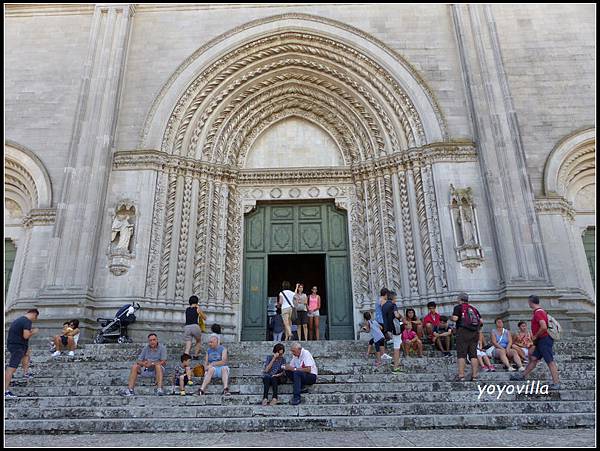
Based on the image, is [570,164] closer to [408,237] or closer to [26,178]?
[408,237]

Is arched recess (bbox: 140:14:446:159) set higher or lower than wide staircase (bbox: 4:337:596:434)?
higher

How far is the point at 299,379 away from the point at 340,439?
1527 mm

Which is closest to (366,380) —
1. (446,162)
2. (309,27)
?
(446,162)

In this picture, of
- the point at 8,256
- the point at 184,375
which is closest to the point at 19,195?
the point at 8,256

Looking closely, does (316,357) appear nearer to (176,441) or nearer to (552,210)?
(176,441)

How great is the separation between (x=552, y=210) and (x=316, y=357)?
7.35 meters

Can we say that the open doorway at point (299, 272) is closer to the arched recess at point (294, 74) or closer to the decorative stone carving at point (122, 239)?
the arched recess at point (294, 74)

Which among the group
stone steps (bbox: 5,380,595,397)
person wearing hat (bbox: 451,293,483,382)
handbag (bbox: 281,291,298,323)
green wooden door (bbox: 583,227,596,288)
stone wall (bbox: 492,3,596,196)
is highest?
stone wall (bbox: 492,3,596,196)

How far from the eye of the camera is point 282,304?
9844mm

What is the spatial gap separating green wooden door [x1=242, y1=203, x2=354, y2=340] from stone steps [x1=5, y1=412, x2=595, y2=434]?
6678 millimetres

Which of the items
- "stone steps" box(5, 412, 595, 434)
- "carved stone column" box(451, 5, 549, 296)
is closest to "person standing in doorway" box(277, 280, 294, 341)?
"stone steps" box(5, 412, 595, 434)

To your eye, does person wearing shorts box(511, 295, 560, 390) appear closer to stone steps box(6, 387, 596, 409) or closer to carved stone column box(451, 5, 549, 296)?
stone steps box(6, 387, 596, 409)

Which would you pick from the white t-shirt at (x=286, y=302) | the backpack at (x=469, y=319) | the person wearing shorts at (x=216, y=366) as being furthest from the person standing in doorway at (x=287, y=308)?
the backpack at (x=469, y=319)

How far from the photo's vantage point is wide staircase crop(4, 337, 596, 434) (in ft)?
16.1
